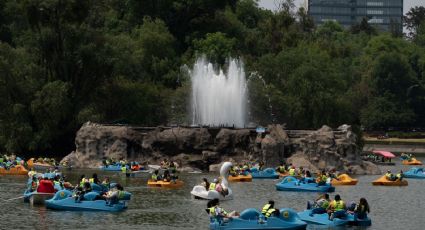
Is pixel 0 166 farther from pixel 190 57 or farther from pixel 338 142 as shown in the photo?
pixel 190 57

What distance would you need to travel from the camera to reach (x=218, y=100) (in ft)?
334

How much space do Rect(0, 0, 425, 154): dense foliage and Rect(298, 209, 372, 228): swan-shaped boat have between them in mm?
52178

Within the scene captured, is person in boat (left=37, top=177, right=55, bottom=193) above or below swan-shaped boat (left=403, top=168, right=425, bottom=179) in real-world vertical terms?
above

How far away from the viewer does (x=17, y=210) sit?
185 feet

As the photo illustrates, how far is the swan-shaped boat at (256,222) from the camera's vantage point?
48188 millimetres

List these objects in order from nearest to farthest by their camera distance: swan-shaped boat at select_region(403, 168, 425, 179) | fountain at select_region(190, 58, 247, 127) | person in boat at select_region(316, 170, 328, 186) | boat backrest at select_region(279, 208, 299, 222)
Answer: boat backrest at select_region(279, 208, 299, 222), person in boat at select_region(316, 170, 328, 186), swan-shaped boat at select_region(403, 168, 425, 179), fountain at select_region(190, 58, 247, 127)

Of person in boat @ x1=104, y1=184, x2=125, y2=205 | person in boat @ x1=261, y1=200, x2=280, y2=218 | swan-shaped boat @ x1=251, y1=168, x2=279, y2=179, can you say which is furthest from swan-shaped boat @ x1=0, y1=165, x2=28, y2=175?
person in boat @ x1=261, y1=200, x2=280, y2=218

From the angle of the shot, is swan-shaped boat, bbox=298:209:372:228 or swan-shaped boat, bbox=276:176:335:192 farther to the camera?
swan-shaped boat, bbox=276:176:335:192

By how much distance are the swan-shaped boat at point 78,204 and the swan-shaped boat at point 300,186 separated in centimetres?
1898

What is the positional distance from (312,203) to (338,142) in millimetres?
38642

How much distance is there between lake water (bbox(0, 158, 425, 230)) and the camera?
170 ft

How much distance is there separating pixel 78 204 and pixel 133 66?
5750 cm

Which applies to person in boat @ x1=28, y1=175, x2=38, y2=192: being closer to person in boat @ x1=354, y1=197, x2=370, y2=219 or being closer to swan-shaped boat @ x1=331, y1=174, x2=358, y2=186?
person in boat @ x1=354, y1=197, x2=370, y2=219

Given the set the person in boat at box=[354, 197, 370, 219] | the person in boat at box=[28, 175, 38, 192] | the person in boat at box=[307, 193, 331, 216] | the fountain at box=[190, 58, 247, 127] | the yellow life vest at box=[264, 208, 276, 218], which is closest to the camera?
the yellow life vest at box=[264, 208, 276, 218]
